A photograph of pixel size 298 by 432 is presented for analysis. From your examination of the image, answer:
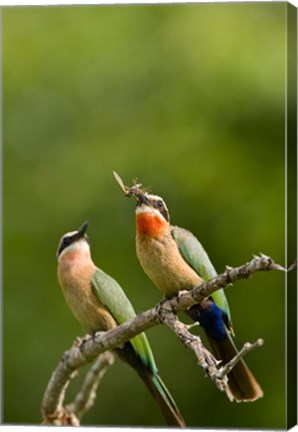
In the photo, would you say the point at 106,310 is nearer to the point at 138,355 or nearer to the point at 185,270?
the point at 138,355

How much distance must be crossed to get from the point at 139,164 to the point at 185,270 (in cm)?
69

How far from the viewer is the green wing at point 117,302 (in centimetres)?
514

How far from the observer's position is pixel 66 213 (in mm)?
5484

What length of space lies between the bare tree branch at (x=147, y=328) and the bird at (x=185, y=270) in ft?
0.38

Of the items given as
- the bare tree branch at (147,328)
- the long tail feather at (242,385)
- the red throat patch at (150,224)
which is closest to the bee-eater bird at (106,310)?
the bare tree branch at (147,328)

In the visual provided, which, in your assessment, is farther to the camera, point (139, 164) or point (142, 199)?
point (139, 164)

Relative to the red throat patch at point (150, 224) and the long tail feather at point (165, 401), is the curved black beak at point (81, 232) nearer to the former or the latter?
the red throat patch at point (150, 224)

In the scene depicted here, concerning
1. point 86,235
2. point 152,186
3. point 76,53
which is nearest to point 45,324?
point 86,235

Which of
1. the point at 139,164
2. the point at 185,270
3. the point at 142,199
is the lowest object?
the point at 185,270

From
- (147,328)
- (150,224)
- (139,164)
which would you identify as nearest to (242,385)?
(147,328)

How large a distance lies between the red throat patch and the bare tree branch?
0.31 m

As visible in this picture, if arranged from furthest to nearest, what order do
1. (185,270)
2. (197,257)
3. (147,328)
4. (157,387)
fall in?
(157,387)
(197,257)
(185,270)
(147,328)

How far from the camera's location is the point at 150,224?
4.93m

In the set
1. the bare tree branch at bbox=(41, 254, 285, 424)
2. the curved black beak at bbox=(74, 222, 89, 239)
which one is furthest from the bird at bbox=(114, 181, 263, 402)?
the curved black beak at bbox=(74, 222, 89, 239)
